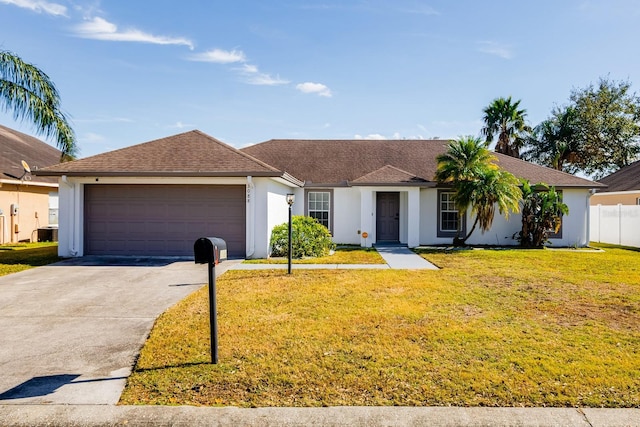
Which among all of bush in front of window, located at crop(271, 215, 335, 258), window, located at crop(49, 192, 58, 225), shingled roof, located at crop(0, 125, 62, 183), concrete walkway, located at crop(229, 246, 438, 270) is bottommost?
concrete walkway, located at crop(229, 246, 438, 270)

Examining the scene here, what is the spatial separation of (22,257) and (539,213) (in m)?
18.1

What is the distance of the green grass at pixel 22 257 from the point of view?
11047 mm

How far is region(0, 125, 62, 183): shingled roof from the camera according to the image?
17969 millimetres

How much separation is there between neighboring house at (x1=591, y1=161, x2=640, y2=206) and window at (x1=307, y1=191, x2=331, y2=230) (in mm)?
12797

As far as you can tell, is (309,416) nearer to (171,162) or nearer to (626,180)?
(171,162)

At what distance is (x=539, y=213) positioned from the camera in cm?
1612

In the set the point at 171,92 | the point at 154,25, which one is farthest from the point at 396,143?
the point at 154,25

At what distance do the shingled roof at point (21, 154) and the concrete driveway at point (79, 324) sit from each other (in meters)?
9.49

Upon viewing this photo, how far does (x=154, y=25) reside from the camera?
13070 mm

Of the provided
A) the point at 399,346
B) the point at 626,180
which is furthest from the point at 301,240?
the point at 626,180

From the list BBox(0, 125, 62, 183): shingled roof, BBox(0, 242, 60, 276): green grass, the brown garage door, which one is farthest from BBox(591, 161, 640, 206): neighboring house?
BBox(0, 125, 62, 183): shingled roof

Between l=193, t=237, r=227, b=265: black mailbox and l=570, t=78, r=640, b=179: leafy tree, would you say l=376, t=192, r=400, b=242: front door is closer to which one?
l=193, t=237, r=227, b=265: black mailbox

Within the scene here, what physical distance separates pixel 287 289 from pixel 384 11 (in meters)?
8.95

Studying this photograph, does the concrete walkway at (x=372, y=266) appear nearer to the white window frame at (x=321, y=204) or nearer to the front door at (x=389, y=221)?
the front door at (x=389, y=221)
